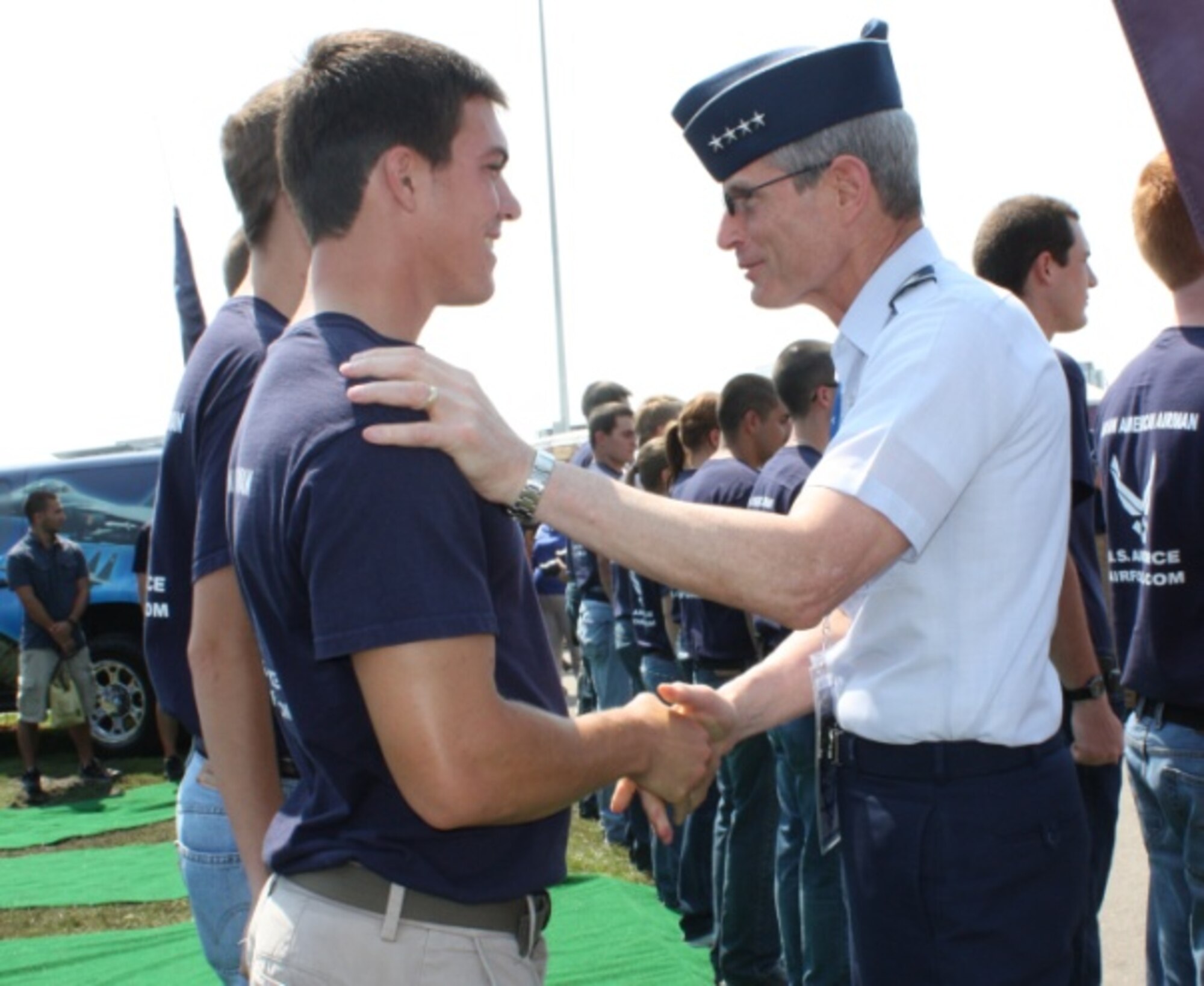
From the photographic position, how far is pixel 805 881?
5.41 m

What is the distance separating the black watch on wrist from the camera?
4195 millimetres

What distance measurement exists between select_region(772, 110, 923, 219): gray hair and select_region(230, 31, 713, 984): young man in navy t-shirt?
60 centimetres

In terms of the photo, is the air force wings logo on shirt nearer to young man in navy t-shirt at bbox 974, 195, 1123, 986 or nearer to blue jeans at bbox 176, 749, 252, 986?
young man in navy t-shirt at bbox 974, 195, 1123, 986

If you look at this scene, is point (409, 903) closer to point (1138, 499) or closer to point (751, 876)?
point (1138, 499)

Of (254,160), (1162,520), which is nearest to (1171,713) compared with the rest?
(1162,520)

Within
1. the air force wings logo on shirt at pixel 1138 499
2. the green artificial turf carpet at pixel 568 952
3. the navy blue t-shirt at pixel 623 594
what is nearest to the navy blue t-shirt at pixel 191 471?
the air force wings logo on shirt at pixel 1138 499

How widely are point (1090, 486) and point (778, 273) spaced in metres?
1.94

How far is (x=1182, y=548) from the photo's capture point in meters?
3.85

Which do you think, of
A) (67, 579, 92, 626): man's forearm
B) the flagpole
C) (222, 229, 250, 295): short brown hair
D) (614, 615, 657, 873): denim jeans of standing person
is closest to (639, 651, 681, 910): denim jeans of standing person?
(614, 615, 657, 873): denim jeans of standing person

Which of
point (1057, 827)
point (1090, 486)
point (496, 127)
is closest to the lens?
point (496, 127)

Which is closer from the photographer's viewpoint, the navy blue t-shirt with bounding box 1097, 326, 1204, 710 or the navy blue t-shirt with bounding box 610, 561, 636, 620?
the navy blue t-shirt with bounding box 1097, 326, 1204, 710

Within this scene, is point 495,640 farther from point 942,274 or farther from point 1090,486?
point 1090,486

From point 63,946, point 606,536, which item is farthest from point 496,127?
Answer: point 63,946

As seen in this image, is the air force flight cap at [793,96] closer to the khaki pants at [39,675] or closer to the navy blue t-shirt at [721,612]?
the navy blue t-shirt at [721,612]
